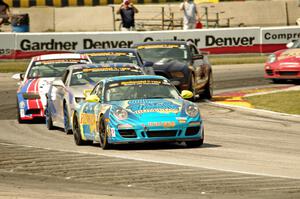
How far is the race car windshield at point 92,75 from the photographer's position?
18984 millimetres

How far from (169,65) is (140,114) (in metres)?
9.88

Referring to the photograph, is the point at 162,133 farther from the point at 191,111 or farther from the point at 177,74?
the point at 177,74

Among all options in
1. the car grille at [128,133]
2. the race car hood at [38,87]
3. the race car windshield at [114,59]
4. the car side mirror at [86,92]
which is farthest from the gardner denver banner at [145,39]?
the car grille at [128,133]

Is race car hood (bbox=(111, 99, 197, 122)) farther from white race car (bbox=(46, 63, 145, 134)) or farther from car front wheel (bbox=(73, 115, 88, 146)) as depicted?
white race car (bbox=(46, 63, 145, 134))

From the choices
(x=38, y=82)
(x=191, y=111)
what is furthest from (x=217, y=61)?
(x=191, y=111)

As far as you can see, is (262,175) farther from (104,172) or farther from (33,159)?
(33,159)

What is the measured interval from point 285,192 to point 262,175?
133 centimetres

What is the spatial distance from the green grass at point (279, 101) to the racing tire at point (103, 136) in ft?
22.5

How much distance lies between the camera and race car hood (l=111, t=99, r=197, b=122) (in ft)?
50.5

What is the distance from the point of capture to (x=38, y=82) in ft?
72.8

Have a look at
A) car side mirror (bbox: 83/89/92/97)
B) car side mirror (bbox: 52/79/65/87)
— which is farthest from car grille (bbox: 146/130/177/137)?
car side mirror (bbox: 52/79/65/87)

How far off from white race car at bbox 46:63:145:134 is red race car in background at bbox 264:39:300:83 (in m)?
10.1

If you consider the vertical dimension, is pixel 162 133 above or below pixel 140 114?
below

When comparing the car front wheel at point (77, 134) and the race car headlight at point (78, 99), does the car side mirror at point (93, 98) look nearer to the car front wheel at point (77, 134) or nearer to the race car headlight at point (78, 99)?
the car front wheel at point (77, 134)
